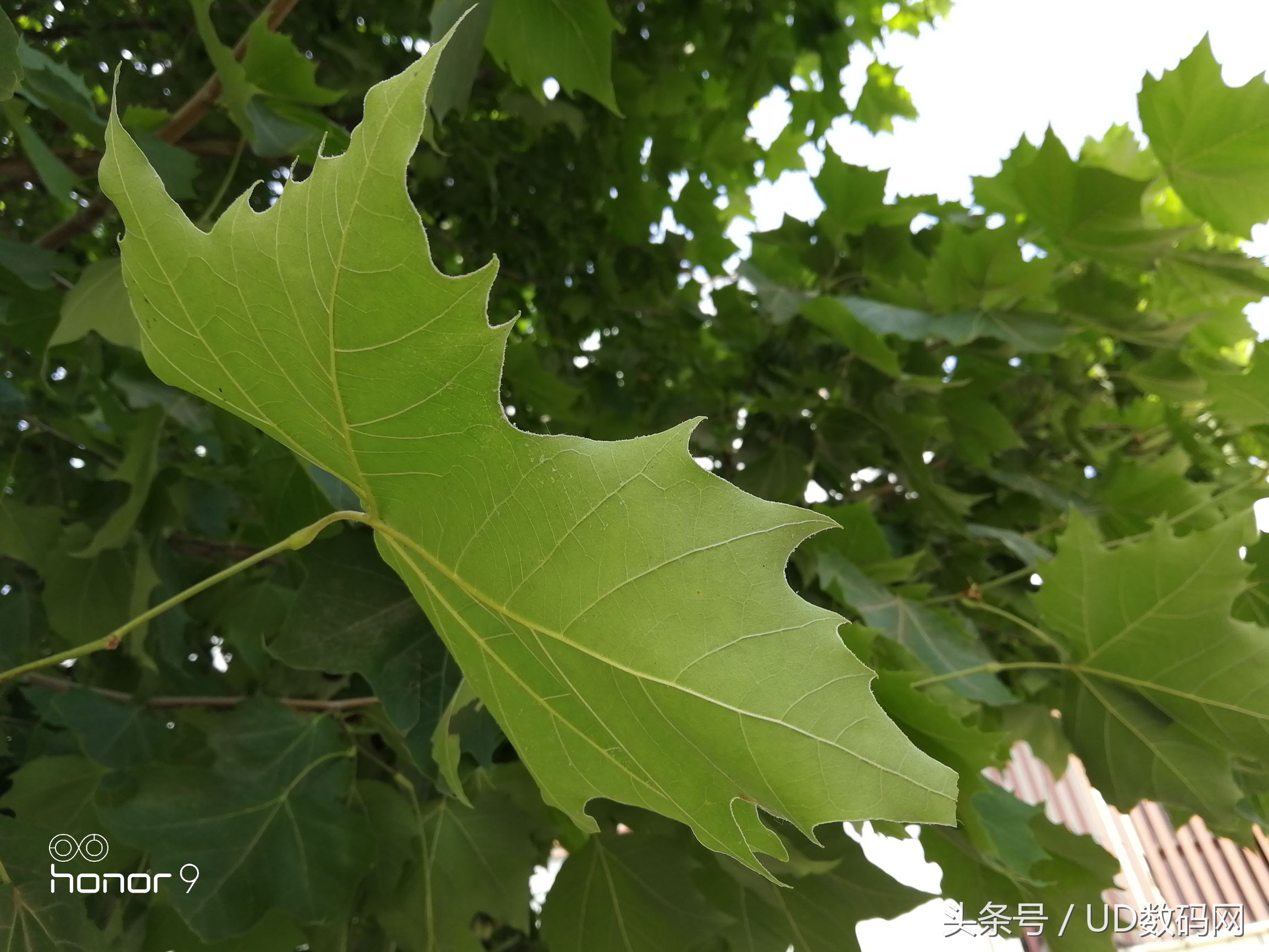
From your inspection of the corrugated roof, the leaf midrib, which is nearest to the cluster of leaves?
the leaf midrib

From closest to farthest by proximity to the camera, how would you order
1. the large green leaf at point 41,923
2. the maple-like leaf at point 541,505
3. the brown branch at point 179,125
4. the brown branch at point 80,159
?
the maple-like leaf at point 541,505
the large green leaf at point 41,923
the brown branch at point 179,125
the brown branch at point 80,159

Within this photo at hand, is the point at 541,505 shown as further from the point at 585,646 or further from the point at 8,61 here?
the point at 8,61

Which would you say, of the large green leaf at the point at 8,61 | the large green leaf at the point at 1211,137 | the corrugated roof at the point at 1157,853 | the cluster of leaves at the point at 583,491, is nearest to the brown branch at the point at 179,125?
the cluster of leaves at the point at 583,491

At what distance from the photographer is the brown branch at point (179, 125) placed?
497 mm

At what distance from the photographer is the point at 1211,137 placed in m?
0.73

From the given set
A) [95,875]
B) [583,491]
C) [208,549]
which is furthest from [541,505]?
[208,549]

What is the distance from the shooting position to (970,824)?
43 cm

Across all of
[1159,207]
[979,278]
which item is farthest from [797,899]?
[1159,207]

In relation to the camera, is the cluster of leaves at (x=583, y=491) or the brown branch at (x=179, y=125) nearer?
the cluster of leaves at (x=583, y=491)

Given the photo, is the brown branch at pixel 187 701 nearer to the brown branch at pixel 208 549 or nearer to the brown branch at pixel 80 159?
the brown branch at pixel 208 549

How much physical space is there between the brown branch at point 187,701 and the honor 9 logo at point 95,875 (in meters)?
0.10

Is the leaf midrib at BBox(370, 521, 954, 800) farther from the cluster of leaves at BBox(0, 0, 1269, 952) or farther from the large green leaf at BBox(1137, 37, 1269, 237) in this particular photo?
the large green leaf at BBox(1137, 37, 1269, 237)

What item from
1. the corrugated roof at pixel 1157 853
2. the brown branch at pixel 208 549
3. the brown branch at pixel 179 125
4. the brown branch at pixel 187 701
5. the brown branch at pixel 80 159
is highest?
the brown branch at pixel 80 159

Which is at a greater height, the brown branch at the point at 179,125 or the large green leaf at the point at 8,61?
the brown branch at the point at 179,125
